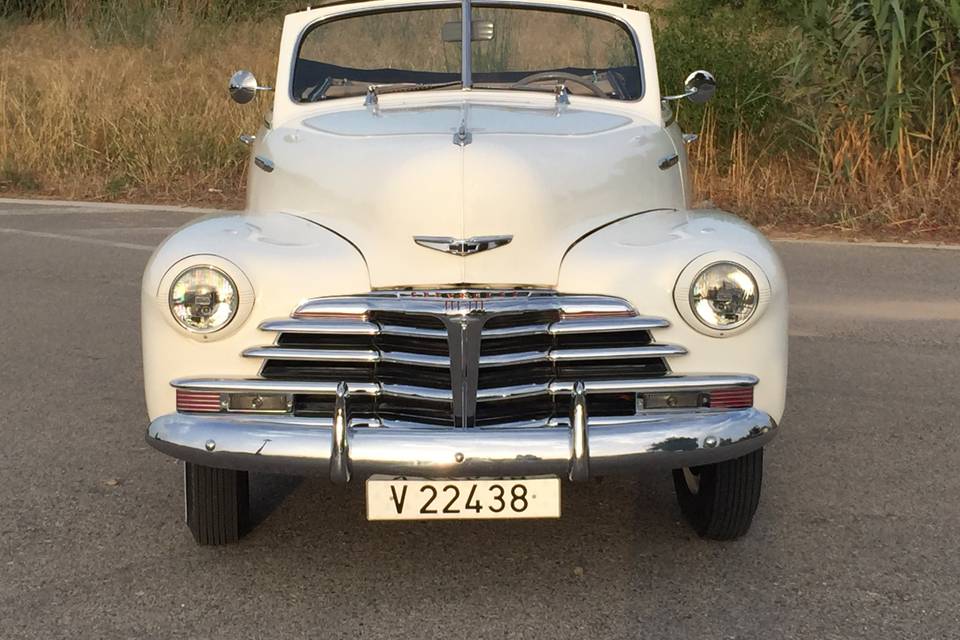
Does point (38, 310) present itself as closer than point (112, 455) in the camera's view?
No

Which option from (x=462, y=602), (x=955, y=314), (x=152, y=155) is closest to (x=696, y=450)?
(x=462, y=602)

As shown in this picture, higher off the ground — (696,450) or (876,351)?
(696,450)

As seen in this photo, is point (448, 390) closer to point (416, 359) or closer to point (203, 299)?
point (416, 359)

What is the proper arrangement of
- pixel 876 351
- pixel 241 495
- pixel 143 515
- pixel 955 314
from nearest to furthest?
pixel 241 495
pixel 143 515
pixel 876 351
pixel 955 314

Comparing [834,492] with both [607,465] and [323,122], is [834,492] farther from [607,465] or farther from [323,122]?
[323,122]

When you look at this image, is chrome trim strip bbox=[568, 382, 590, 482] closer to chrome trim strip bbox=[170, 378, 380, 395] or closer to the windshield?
chrome trim strip bbox=[170, 378, 380, 395]

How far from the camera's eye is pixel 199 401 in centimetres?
362

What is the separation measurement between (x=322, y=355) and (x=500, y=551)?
878 mm

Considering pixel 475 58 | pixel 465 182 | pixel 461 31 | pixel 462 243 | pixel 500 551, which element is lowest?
pixel 500 551

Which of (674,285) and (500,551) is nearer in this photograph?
(674,285)

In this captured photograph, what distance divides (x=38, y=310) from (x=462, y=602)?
4762 millimetres

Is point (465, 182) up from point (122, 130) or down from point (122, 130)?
up

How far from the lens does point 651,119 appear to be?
498 cm

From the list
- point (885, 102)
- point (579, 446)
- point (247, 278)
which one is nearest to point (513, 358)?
point (579, 446)
